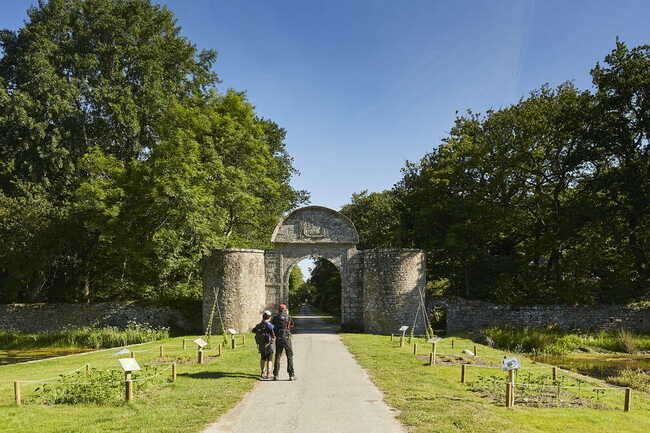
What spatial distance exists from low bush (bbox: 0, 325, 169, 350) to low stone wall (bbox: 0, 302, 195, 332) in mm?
923

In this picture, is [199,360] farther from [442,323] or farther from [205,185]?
[442,323]

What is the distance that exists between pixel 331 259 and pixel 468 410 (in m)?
14.9

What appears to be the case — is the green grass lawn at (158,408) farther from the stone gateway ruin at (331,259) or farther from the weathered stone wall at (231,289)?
the stone gateway ruin at (331,259)

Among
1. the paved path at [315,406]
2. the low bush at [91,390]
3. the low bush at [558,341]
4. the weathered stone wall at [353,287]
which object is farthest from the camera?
the weathered stone wall at [353,287]

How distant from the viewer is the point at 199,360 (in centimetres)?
1284

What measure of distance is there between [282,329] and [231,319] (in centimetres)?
1075

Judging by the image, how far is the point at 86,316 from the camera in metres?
24.6

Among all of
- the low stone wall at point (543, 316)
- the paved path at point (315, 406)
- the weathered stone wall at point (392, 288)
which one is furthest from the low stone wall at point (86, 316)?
the low stone wall at point (543, 316)

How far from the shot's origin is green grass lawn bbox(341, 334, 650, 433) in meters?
6.93

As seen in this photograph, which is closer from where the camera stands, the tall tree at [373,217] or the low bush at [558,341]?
the low bush at [558,341]

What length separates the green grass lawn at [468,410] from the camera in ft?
22.7

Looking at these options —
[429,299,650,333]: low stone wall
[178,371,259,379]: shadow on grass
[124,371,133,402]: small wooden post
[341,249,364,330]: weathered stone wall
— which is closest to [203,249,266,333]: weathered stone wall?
[341,249,364,330]: weathered stone wall

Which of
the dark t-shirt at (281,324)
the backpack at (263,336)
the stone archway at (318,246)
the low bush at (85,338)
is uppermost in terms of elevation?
the stone archway at (318,246)

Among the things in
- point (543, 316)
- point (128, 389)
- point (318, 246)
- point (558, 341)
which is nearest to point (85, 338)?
point (318, 246)
